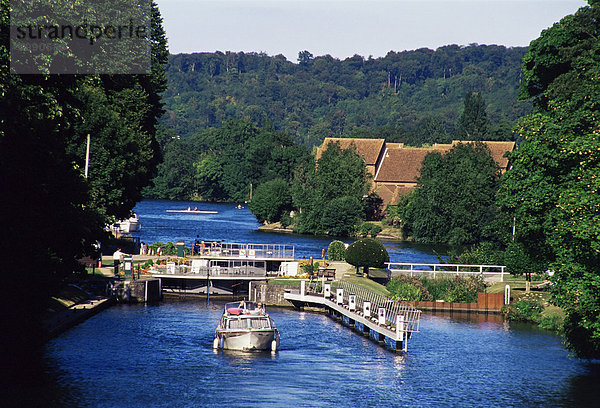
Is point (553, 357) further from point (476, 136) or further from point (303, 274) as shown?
point (476, 136)

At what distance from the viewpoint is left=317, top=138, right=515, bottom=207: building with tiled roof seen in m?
145

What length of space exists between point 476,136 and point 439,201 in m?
63.6

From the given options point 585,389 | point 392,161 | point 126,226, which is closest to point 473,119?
point 392,161

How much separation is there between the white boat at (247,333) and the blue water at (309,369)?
0.71 m

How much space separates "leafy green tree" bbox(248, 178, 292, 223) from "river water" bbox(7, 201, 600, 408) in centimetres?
7843

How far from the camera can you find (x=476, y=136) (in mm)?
178625

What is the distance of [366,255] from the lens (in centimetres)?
6700

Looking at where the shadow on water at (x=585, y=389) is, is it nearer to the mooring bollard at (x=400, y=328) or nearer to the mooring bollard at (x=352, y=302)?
the mooring bollard at (x=400, y=328)

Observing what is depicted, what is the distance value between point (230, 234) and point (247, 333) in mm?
73113

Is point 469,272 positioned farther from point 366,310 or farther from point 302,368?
point 302,368

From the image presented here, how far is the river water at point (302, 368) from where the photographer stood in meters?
37.4

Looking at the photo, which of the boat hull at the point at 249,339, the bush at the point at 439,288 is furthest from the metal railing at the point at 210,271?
the boat hull at the point at 249,339

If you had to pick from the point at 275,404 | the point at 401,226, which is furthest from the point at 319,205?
the point at 275,404

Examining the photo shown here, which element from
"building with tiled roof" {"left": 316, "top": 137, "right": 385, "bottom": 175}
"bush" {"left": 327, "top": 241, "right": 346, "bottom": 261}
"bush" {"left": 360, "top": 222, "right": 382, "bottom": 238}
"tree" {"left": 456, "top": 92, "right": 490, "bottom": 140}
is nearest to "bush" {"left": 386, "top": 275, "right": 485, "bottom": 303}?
"bush" {"left": 327, "top": 241, "right": 346, "bottom": 261}
